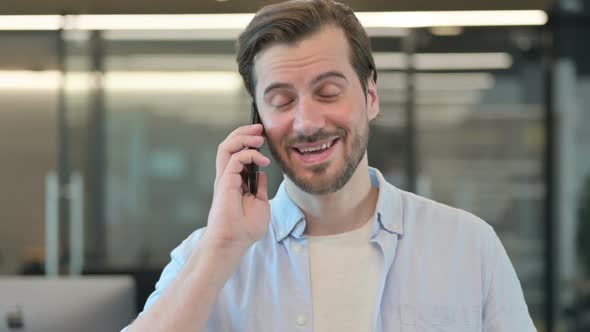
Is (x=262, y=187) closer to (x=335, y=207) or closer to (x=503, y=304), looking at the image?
(x=335, y=207)

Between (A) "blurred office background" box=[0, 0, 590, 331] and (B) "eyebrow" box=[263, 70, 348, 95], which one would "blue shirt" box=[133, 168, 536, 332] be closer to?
(B) "eyebrow" box=[263, 70, 348, 95]

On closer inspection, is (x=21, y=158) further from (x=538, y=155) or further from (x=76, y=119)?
(x=538, y=155)

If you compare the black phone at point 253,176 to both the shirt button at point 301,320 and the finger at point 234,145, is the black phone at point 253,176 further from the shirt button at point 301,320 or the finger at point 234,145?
the shirt button at point 301,320

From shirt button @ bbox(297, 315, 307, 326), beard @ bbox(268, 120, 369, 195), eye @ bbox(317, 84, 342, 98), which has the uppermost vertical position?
eye @ bbox(317, 84, 342, 98)

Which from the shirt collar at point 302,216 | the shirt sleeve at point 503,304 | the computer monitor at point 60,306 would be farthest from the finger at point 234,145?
the computer monitor at point 60,306

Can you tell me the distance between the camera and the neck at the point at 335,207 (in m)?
1.36

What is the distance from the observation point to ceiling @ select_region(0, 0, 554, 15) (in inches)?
177

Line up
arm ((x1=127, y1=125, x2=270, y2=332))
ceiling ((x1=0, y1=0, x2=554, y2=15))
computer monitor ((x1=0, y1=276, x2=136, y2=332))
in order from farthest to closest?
ceiling ((x1=0, y1=0, x2=554, y2=15)) < computer monitor ((x1=0, y1=276, x2=136, y2=332)) < arm ((x1=127, y1=125, x2=270, y2=332))

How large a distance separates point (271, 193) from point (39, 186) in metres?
1.40

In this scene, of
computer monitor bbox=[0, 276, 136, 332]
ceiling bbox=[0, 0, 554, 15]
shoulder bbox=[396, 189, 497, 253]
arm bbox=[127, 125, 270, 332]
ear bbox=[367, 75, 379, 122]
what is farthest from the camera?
ceiling bbox=[0, 0, 554, 15]

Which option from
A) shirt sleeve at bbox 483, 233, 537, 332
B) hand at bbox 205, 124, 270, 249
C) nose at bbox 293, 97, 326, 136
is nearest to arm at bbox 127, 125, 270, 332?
hand at bbox 205, 124, 270, 249

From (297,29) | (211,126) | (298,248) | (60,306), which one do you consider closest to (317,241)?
(298,248)

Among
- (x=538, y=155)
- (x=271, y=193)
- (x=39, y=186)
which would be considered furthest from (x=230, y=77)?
(x=538, y=155)

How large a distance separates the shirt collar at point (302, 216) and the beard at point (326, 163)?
8cm
